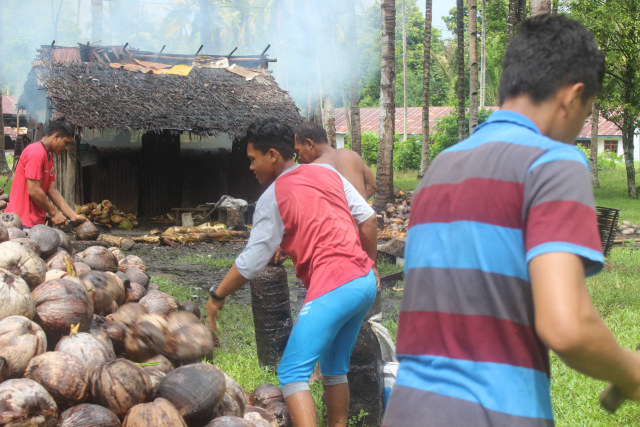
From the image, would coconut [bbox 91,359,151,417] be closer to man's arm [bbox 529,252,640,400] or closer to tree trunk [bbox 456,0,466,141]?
man's arm [bbox 529,252,640,400]

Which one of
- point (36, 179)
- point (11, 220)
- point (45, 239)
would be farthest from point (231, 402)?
point (36, 179)

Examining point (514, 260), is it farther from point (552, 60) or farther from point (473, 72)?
point (473, 72)

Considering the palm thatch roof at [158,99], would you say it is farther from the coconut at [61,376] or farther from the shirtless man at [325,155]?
the coconut at [61,376]

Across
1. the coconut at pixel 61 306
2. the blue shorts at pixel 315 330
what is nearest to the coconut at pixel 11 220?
the coconut at pixel 61 306

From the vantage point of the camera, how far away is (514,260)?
1.49m

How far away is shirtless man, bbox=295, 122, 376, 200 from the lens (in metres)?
5.65

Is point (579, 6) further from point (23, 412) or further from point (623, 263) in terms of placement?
point (23, 412)

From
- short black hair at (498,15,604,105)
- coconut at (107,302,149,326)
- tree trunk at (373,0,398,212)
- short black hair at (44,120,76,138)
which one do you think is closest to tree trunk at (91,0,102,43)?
tree trunk at (373,0,398,212)

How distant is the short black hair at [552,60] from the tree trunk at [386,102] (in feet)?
41.6

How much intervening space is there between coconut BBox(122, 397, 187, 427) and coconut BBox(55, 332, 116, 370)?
52 centimetres

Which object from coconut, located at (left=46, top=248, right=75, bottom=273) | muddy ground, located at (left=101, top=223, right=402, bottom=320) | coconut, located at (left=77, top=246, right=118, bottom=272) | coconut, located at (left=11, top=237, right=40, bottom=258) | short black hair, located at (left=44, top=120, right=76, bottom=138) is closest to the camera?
coconut, located at (left=11, top=237, right=40, bottom=258)

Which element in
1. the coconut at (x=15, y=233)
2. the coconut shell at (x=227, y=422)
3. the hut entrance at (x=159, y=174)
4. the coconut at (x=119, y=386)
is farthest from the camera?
the hut entrance at (x=159, y=174)

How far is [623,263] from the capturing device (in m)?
10.0

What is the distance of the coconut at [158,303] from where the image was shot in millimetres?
5244
